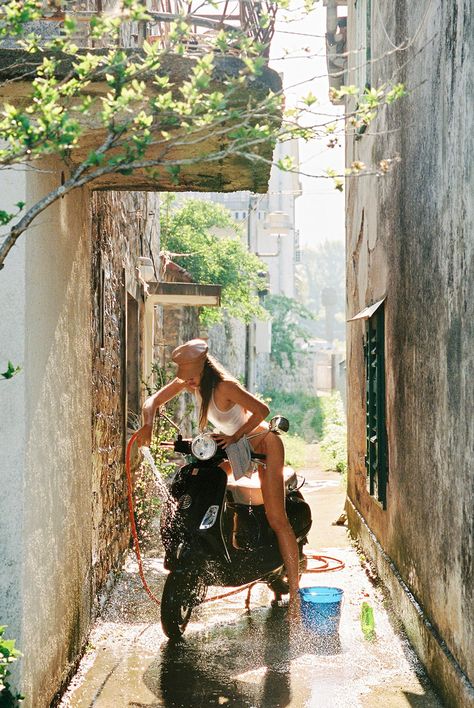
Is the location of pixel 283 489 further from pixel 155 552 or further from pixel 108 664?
pixel 155 552

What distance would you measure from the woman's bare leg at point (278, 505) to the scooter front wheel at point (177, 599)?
0.68 m

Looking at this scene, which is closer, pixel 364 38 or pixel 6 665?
pixel 6 665

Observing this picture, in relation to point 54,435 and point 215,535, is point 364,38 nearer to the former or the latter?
point 215,535

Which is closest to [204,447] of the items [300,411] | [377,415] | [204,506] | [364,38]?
[204,506]

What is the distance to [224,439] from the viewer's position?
19.0ft

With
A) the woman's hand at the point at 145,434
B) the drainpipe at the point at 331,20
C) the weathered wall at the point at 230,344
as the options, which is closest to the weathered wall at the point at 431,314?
the woman's hand at the point at 145,434

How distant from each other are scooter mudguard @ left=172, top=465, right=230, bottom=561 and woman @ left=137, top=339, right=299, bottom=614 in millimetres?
223

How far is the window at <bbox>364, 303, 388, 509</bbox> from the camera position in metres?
7.26

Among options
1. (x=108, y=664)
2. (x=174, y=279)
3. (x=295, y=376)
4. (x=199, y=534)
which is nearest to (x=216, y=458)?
(x=199, y=534)

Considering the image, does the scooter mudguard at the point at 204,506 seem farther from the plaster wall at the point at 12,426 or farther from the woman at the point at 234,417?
the plaster wall at the point at 12,426

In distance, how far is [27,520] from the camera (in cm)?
391

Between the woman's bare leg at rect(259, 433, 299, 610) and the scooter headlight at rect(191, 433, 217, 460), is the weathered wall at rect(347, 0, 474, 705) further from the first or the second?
A: the scooter headlight at rect(191, 433, 217, 460)

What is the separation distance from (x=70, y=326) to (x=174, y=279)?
11.2 metres

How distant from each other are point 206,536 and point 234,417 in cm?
76
